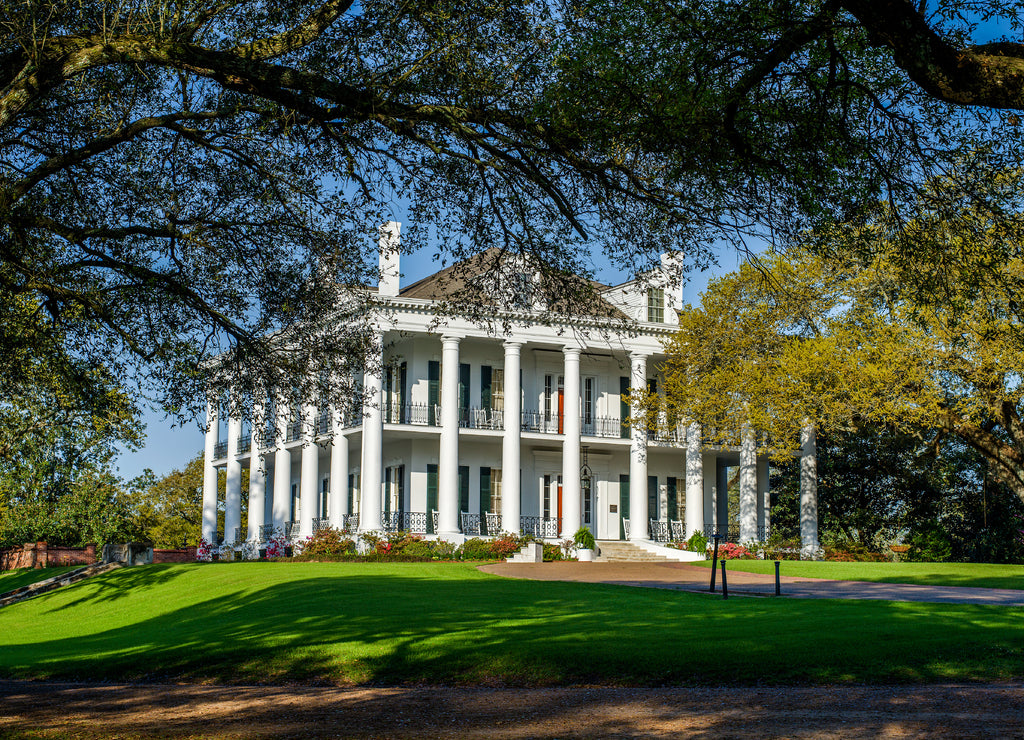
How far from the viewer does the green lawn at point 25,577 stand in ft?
111

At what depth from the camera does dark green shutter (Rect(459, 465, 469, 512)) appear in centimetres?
3862

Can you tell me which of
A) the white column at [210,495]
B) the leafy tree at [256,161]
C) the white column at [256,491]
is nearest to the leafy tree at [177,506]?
the white column at [210,495]

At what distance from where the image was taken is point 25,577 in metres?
35.5

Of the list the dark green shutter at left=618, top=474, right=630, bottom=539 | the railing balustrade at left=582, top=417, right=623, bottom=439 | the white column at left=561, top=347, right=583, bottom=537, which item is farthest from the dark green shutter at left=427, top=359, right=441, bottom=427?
the dark green shutter at left=618, top=474, right=630, bottom=539

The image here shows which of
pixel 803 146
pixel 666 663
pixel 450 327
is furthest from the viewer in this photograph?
pixel 450 327

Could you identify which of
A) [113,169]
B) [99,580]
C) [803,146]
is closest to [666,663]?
[803,146]

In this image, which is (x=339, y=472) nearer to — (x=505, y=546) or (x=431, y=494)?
(x=431, y=494)

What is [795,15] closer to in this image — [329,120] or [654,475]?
[329,120]

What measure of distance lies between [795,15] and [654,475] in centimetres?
3403

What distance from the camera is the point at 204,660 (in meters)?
13.4

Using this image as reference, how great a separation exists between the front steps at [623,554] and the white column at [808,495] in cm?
571

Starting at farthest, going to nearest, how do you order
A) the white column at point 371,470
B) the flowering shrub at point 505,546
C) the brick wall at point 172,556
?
the brick wall at point 172,556, the white column at point 371,470, the flowering shrub at point 505,546

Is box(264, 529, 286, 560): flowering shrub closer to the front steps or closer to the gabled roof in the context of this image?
the front steps

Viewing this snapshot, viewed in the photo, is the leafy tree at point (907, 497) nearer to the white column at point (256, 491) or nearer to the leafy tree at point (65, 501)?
the white column at point (256, 491)
